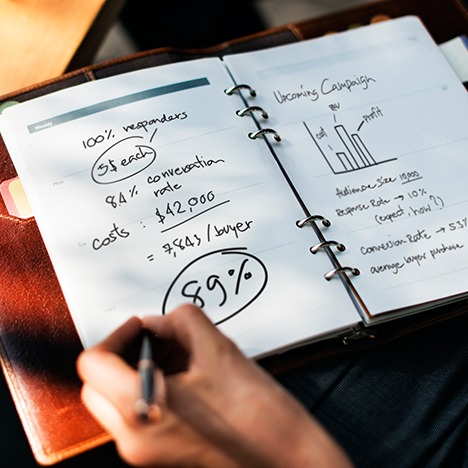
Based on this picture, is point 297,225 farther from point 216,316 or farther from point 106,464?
point 106,464

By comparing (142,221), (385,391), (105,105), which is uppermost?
(105,105)

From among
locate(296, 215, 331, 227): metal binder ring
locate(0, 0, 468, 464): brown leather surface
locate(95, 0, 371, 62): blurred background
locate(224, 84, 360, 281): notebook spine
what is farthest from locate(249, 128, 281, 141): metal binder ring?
locate(95, 0, 371, 62): blurred background

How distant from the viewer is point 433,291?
2.26 ft

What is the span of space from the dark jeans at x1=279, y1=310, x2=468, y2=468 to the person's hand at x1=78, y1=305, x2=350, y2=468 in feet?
0.38

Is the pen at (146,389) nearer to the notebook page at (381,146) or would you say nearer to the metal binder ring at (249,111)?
the notebook page at (381,146)

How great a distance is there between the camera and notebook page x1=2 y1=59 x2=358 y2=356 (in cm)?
66

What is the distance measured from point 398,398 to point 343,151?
28 cm

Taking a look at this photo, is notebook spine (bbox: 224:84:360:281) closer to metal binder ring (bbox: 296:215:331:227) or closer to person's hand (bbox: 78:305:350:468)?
metal binder ring (bbox: 296:215:331:227)

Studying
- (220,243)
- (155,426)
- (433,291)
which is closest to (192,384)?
(155,426)

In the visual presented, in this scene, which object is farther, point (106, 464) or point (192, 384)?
point (106, 464)

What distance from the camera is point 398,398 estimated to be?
2.23ft

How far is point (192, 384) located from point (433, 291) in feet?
0.94

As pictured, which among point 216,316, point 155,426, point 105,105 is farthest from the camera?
point 105,105

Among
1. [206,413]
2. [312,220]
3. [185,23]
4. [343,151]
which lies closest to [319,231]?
[312,220]
